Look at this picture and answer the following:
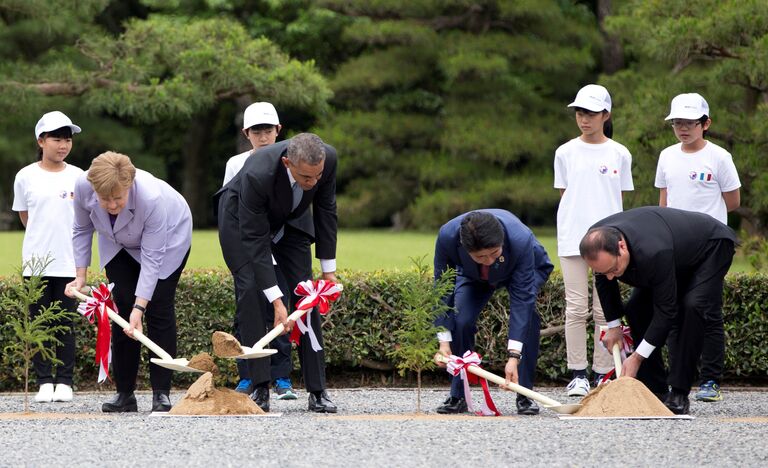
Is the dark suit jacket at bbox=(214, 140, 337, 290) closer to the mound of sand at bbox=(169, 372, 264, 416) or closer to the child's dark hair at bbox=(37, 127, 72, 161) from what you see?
the mound of sand at bbox=(169, 372, 264, 416)

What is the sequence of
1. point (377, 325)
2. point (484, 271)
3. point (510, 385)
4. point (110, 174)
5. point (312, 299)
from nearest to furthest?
1. point (110, 174)
2. point (510, 385)
3. point (484, 271)
4. point (312, 299)
5. point (377, 325)

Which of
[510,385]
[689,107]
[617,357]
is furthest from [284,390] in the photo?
[689,107]

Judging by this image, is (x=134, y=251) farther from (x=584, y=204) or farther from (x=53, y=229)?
(x=584, y=204)

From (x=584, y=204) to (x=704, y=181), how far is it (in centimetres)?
75

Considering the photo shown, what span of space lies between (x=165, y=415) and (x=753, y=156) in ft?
28.0

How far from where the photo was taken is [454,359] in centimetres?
607

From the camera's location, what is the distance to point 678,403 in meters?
6.11

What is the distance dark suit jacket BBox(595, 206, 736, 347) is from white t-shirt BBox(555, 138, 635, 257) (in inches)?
39.1

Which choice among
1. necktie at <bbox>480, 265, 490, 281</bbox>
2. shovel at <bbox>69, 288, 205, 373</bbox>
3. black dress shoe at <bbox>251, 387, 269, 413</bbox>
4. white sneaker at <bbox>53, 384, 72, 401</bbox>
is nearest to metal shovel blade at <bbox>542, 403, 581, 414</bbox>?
necktie at <bbox>480, 265, 490, 281</bbox>

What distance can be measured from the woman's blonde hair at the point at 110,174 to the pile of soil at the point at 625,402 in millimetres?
2602

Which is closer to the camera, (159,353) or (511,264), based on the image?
(511,264)

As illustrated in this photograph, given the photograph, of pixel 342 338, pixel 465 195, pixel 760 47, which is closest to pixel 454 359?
pixel 342 338

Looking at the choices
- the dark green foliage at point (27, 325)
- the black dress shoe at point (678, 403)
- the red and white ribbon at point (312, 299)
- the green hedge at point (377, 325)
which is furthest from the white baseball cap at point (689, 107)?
the dark green foliage at point (27, 325)

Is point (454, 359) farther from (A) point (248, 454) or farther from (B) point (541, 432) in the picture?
(A) point (248, 454)
